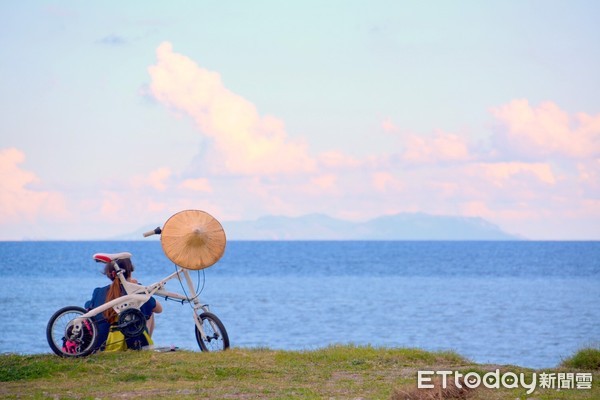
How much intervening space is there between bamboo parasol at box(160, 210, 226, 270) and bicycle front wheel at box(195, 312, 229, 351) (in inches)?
35.0

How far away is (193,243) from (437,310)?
3908cm

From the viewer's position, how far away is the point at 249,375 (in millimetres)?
12078

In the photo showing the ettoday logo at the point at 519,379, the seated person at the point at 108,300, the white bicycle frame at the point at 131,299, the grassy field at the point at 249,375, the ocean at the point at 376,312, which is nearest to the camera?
the grassy field at the point at 249,375

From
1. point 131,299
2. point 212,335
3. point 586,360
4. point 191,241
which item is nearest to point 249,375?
point 212,335

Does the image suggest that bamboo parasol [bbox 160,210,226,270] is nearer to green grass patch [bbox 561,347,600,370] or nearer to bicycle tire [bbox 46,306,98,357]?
bicycle tire [bbox 46,306,98,357]

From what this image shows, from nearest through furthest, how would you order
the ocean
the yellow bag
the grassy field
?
the grassy field
the yellow bag
the ocean

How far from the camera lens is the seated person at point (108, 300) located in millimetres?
13766

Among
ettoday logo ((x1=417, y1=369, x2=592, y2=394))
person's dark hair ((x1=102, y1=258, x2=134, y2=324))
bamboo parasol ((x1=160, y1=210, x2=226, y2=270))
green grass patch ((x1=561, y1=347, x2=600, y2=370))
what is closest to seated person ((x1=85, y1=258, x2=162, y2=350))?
person's dark hair ((x1=102, y1=258, x2=134, y2=324))

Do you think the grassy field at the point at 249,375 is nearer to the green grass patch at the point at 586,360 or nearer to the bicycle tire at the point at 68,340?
the green grass patch at the point at 586,360

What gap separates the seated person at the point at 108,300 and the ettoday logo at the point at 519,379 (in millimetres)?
4850

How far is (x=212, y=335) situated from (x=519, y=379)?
5217mm

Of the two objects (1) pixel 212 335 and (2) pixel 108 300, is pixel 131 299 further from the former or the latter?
(1) pixel 212 335

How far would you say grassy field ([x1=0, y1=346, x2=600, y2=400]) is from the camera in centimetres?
1071

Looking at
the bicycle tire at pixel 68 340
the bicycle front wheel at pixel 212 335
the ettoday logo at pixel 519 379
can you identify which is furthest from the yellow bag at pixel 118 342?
the ettoday logo at pixel 519 379
